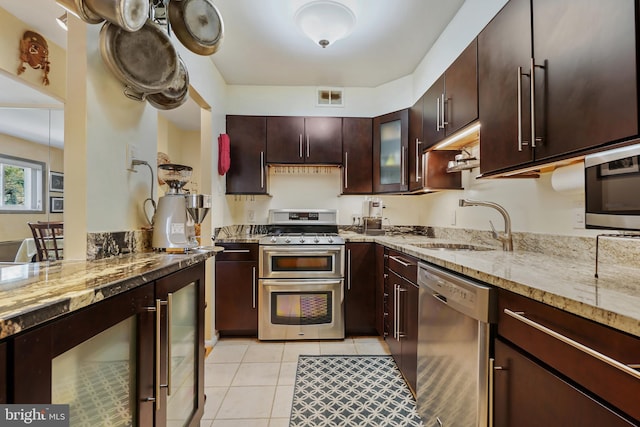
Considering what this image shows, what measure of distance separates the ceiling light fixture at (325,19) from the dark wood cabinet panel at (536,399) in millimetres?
1960

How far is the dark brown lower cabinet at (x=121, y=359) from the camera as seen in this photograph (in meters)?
0.57

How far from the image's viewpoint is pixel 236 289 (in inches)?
106

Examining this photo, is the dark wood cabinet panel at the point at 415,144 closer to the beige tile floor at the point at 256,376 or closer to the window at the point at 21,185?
the beige tile floor at the point at 256,376

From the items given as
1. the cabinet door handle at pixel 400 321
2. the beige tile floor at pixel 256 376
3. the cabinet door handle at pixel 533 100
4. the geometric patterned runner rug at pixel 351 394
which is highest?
the cabinet door handle at pixel 533 100

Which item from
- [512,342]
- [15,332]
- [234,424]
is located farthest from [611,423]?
[234,424]

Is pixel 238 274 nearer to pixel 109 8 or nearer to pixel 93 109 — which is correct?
pixel 93 109

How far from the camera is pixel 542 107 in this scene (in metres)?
1.10

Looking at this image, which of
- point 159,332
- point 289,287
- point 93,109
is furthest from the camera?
point 289,287

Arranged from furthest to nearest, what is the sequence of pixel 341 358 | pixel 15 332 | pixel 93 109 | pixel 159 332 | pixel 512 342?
pixel 341 358, pixel 93 109, pixel 159 332, pixel 512 342, pixel 15 332

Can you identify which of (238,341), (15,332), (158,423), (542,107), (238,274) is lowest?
(238,341)

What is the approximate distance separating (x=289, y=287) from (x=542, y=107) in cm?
221

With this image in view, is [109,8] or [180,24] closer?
[109,8]

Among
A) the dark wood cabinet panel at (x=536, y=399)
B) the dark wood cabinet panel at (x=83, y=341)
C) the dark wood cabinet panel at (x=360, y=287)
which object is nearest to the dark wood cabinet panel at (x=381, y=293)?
the dark wood cabinet panel at (x=360, y=287)

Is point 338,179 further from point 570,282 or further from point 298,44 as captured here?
point 570,282
